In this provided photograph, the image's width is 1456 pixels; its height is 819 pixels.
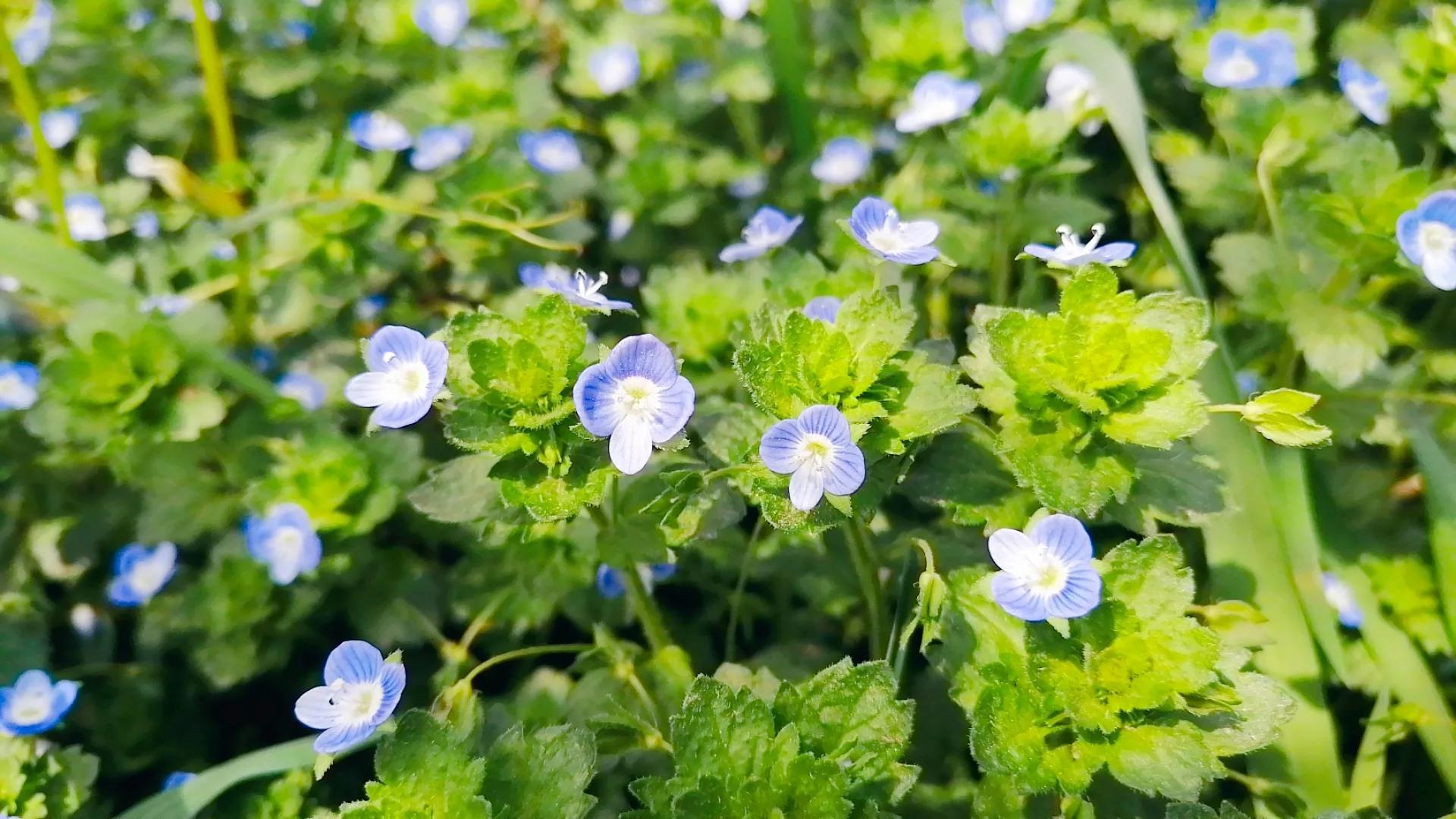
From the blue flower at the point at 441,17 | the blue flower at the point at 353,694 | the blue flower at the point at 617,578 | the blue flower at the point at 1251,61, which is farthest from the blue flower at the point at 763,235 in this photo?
the blue flower at the point at 441,17

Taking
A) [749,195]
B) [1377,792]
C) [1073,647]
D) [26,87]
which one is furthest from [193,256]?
[1377,792]

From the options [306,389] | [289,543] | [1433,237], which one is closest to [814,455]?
[289,543]

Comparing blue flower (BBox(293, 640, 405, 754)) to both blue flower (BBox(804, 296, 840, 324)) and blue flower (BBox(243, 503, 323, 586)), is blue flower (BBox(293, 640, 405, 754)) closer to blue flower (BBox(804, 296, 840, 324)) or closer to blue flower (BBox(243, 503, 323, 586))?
blue flower (BBox(243, 503, 323, 586))

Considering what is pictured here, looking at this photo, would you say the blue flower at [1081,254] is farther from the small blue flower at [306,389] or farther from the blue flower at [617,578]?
the small blue flower at [306,389]

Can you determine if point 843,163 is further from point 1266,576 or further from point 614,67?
point 1266,576

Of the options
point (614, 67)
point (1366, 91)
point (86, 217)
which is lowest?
point (86, 217)

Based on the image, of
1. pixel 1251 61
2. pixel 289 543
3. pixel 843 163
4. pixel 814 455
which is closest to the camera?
pixel 814 455

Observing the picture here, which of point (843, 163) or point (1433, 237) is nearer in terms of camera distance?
point (1433, 237)

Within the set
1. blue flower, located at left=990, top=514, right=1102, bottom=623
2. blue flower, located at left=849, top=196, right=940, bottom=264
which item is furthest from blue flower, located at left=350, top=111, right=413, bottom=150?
blue flower, located at left=990, top=514, right=1102, bottom=623
